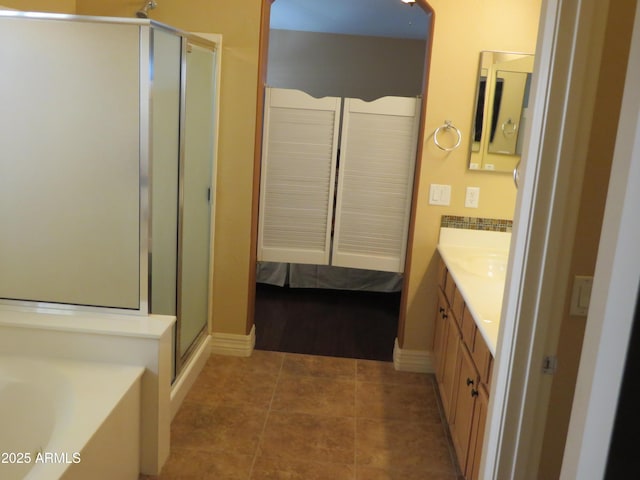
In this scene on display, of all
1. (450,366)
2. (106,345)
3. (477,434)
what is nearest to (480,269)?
(450,366)

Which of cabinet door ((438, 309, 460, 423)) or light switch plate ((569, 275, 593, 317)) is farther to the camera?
cabinet door ((438, 309, 460, 423))

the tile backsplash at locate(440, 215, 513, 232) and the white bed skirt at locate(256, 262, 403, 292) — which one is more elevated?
the tile backsplash at locate(440, 215, 513, 232)

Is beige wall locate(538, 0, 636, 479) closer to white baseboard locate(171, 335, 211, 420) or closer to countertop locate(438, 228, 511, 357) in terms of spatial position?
countertop locate(438, 228, 511, 357)

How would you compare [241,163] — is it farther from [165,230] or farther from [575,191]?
[575,191]

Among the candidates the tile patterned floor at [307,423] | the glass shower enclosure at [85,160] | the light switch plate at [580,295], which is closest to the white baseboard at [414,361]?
the tile patterned floor at [307,423]

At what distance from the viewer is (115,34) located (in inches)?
86.7

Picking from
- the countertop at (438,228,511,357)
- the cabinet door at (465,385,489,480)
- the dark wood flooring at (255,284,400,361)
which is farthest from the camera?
the dark wood flooring at (255,284,400,361)

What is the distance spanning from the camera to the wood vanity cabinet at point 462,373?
204cm

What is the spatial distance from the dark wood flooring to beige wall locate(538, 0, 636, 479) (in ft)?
7.65

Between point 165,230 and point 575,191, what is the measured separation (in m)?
1.91

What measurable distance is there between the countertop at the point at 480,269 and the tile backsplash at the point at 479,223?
24 millimetres

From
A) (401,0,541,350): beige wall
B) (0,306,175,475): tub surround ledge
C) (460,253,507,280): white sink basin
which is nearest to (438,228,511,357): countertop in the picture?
(460,253,507,280): white sink basin

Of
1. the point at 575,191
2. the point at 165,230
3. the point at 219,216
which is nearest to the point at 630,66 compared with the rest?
the point at 575,191

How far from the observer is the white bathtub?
1809mm
